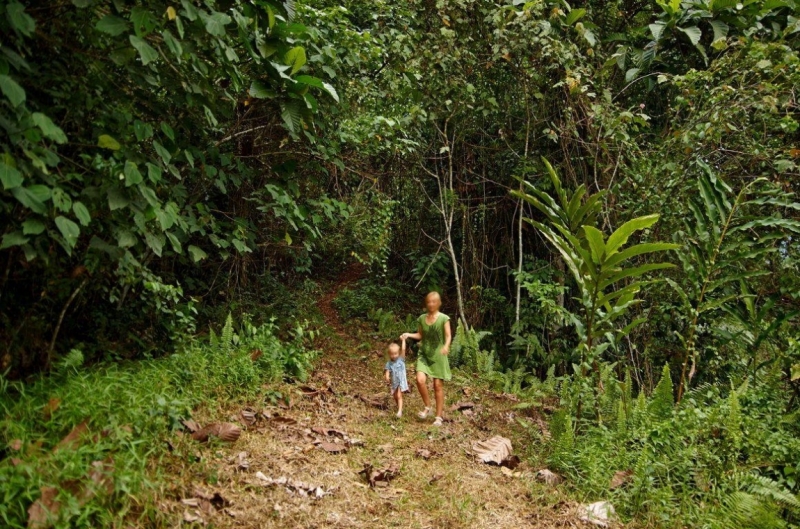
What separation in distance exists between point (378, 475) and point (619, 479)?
5.92 ft

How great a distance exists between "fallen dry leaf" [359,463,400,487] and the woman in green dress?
48.6 inches

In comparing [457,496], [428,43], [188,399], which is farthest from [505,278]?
[188,399]

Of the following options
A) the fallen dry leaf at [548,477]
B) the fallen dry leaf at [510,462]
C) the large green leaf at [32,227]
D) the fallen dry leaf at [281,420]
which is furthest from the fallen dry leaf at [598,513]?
the large green leaf at [32,227]

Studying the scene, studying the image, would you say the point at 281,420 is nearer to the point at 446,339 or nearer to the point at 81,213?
the point at 446,339

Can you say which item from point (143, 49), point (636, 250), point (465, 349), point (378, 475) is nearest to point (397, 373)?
point (378, 475)

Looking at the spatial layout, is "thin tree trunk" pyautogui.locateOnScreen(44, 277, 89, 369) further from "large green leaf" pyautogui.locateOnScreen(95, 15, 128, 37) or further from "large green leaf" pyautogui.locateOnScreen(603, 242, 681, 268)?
"large green leaf" pyautogui.locateOnScreen(603, 242, 681, 268)

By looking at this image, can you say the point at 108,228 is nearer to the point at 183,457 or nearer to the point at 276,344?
the point at 183,457

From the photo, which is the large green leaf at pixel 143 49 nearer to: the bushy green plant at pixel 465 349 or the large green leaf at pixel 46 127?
the large green leaf at pixel 46 127

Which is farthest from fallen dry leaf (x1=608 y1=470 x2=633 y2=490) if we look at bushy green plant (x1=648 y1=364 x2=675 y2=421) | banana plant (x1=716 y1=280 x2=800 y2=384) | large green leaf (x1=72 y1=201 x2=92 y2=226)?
large green leaf (x1=72 y1=201 x2=92 y2=226)

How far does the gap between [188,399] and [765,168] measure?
630cm

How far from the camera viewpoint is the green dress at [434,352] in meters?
5.01

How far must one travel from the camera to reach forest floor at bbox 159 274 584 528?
9.86ft

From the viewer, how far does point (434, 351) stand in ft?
16.6

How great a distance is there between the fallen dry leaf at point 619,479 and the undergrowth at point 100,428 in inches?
114
